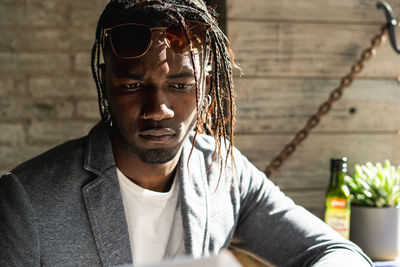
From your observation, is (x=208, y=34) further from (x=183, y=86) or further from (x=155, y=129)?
(x=155, y=129)

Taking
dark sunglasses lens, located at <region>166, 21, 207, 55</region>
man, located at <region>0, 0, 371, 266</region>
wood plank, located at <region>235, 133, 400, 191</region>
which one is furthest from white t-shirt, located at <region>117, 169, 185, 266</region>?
wood plank, located at <region>235, 133, 400, 191</region>

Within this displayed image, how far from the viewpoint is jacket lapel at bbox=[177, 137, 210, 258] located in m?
1.35

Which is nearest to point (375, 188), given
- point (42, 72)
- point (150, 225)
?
point (150, 225)

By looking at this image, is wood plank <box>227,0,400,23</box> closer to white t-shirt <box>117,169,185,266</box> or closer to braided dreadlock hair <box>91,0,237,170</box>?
braided dreadlock hair <box>91,0,237,170</box>

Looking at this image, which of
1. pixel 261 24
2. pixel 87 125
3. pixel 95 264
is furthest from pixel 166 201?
pixel 261 24

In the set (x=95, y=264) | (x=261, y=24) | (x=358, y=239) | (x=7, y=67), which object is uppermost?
(x=261, y=24)

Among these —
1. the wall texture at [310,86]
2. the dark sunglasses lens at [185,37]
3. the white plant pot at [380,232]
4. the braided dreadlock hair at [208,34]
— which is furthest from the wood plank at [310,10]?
the white plant pot at [380,232]

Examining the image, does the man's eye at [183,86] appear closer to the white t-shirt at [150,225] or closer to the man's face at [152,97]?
the man's face at [152,97]

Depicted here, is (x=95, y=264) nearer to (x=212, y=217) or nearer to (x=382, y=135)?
(x=212, y=217)

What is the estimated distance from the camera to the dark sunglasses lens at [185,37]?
1229 millimetres

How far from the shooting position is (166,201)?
1388 mm

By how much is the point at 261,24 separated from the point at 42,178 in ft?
3.08

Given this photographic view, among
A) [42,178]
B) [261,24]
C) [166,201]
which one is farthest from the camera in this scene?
[261,24]

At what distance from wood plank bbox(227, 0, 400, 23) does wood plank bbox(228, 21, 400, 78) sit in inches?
1.0
